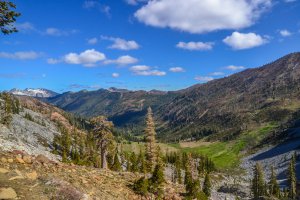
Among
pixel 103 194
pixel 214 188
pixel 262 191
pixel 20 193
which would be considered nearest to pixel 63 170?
pixel 103 194

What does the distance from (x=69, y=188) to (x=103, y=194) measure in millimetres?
3554

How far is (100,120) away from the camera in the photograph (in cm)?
7250

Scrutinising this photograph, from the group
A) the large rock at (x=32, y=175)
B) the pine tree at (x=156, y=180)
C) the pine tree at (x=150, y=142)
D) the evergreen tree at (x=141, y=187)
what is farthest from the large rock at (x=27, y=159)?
the pine tree at (x=150, y=142)

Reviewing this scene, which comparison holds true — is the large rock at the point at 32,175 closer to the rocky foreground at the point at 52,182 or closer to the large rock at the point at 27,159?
the rocky foreground at the point at 52,182

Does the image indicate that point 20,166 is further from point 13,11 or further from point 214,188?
point 214,188

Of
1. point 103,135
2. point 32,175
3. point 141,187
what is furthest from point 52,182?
point 103,135

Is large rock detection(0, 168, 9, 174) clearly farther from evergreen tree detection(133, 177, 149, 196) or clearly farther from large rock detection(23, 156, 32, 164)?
evergreen tree detection(133, 177, 149, 196)

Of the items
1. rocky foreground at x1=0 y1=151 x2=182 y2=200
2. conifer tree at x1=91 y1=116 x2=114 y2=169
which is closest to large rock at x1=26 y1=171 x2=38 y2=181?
rocky foreground at x1=0 y1=151 x2=182 y2=200

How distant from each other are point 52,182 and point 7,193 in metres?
3.84

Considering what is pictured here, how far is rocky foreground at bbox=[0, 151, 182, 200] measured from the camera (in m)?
23.7

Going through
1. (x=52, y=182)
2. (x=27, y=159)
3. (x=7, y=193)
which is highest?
(x=27, y=159)

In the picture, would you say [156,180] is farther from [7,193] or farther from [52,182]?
[7,193]

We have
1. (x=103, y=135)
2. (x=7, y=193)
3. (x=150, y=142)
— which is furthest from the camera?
(x=150, y=142)

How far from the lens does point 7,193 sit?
22.1m
